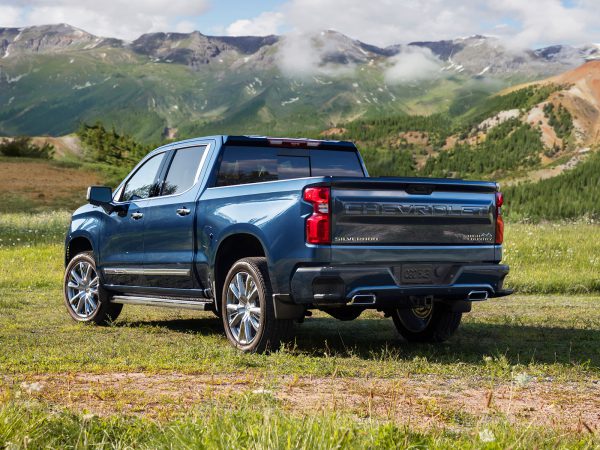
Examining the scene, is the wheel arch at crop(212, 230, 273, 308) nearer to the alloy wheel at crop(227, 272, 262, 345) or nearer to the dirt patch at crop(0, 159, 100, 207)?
the alloy wheel at crop(227, 272, 262, 345)

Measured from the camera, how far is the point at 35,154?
8612 centimetres

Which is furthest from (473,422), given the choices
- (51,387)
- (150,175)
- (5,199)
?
(5,199)

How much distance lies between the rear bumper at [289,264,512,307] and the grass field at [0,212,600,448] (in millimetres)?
553

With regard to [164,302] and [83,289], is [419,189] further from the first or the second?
[83,289]

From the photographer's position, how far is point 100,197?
35.8ft

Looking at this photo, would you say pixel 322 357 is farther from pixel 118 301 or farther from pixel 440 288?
pixel 118 301

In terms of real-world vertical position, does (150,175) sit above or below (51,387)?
above

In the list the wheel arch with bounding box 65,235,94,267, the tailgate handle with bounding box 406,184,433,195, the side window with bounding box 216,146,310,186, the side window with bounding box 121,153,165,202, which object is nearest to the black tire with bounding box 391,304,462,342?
the tailgate handle with bounding box 406,184,433,195

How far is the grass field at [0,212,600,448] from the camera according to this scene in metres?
4.14

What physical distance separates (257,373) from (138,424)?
2494 millimetres

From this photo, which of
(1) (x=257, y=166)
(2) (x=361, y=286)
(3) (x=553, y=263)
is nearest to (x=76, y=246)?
(1) (x=257, y=166)

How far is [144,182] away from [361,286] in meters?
4.01

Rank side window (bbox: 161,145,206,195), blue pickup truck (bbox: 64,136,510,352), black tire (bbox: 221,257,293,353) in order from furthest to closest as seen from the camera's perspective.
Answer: side window (bbox: 161,145,206,195) → black tire (bbox: 221,257,293,353) → blue pickup truck (bbox: 64,136,510,352)

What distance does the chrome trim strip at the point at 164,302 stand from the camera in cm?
925
